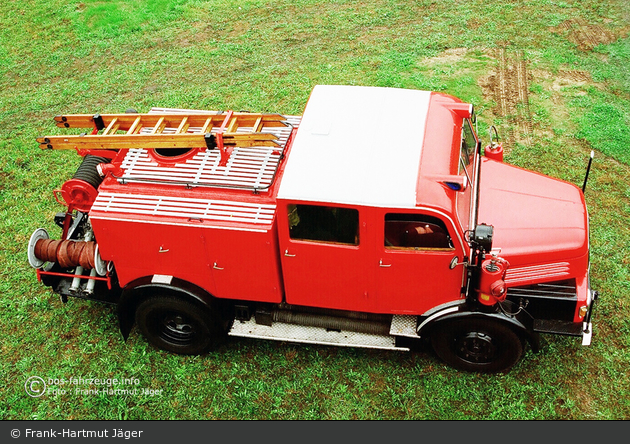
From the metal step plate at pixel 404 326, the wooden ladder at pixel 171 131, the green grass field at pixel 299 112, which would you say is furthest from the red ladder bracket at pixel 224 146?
the metal step plate at pixel 404 326

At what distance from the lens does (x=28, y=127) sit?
35.8 feet

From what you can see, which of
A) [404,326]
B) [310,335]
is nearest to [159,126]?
[310,335]

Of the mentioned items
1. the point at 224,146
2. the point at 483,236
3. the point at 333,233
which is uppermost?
the point at 224,146

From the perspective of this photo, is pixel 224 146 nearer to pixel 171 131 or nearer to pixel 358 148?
pixel 171 131

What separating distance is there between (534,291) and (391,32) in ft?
28.9

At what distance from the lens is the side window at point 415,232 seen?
17.5 feet

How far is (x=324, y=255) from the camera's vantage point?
5.64m

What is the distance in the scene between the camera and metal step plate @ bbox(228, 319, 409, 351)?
20.4ft

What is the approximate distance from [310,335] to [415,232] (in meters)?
1.79

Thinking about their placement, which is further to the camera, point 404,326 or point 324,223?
point 404,326

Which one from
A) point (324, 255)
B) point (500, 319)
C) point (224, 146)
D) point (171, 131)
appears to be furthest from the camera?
point (171, 131)

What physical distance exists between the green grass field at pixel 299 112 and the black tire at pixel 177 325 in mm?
177

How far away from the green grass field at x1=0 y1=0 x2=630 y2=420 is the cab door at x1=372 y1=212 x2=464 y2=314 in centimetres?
114

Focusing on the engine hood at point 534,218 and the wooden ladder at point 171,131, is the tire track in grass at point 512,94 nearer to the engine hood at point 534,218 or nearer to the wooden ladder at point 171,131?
the engine hood at point 534,218
